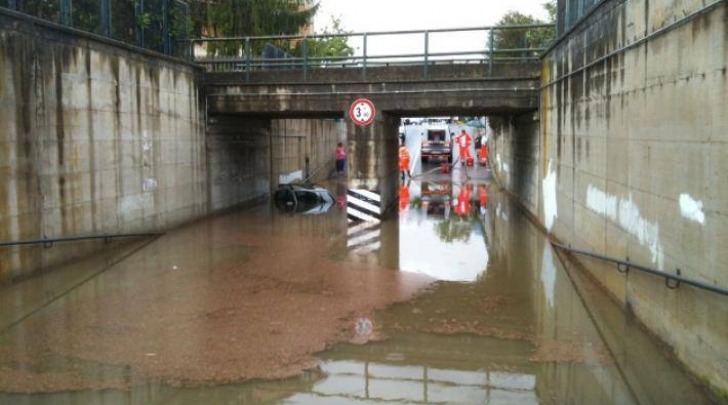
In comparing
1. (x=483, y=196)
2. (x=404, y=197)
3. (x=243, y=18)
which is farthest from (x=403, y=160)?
(x=243, y=18)

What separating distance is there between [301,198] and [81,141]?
10.5m

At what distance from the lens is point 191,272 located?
38.0 feet

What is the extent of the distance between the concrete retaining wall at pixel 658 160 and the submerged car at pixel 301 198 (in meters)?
10.4

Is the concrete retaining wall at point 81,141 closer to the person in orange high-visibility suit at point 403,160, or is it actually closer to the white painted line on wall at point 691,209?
the white painted line on wall at point 691,209

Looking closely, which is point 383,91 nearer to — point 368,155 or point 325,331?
point 368,155

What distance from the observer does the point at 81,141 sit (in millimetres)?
12422

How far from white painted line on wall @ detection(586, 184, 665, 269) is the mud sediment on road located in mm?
2893

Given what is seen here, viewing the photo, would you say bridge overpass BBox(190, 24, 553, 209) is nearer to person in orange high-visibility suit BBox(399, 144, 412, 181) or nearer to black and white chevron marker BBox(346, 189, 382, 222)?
black and white chevron marker BBox(346, 189, 382, 222)

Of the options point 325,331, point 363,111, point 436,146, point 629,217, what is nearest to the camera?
point 325,331

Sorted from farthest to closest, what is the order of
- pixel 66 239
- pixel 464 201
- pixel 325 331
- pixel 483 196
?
pixel 483 196
pixel 464 201
pixel 66 239
pixel 325 331

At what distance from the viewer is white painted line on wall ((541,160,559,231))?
48.4 feet

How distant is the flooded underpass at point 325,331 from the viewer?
6.36 meters

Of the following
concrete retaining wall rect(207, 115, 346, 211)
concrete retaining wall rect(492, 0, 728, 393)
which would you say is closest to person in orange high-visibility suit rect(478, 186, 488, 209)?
concrete retaining wall rect(207, 115, 346, 211)

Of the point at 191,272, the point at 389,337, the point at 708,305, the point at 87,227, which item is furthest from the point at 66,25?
the point at 708,305
